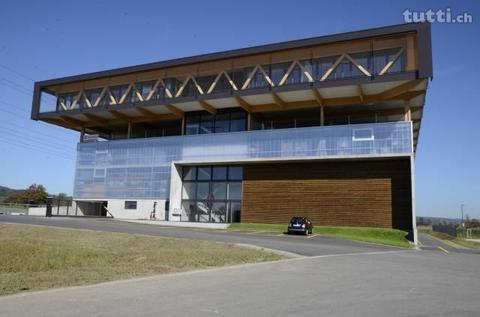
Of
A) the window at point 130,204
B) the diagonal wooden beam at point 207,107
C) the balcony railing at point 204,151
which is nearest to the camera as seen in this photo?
the balcony railing at point 204,151

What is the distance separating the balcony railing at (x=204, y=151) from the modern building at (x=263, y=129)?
11 cm

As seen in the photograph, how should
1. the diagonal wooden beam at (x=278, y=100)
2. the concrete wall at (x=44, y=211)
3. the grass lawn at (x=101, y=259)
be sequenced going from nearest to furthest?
1. the grass lawn at (x=101, y=259)
2. the diagonal wooden beam at (x=278, y=100)
3. the concrete wall at (x=44, y=211)

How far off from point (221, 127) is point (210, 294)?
38.8 metres

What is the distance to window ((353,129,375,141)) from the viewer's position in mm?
38737

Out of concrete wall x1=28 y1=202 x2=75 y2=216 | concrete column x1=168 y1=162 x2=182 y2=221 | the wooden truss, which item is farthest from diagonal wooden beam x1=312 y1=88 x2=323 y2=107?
concrete wall x1=28 y1=202 x2=75 y2=216

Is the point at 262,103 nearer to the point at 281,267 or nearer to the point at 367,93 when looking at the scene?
the point at 367,93

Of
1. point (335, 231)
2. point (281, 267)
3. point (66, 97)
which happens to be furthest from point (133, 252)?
point (66, 97)

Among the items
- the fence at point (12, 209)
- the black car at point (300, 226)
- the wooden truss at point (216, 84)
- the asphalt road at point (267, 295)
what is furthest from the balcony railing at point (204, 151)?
the asphalt road at point (267, 295)

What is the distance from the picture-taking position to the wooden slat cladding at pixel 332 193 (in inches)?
1511

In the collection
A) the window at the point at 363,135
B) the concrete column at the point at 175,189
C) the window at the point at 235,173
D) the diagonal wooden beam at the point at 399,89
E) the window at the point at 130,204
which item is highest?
the diagonal wooden beam at the point at 399,89

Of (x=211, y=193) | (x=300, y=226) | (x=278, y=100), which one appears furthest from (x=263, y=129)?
(x=300, y=226)

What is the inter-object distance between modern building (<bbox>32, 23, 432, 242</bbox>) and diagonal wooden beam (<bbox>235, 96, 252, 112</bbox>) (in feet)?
0.37

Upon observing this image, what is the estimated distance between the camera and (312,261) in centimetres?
1695

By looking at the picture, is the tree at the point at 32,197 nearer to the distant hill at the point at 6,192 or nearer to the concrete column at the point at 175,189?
the distant hill at the point at 6,192
